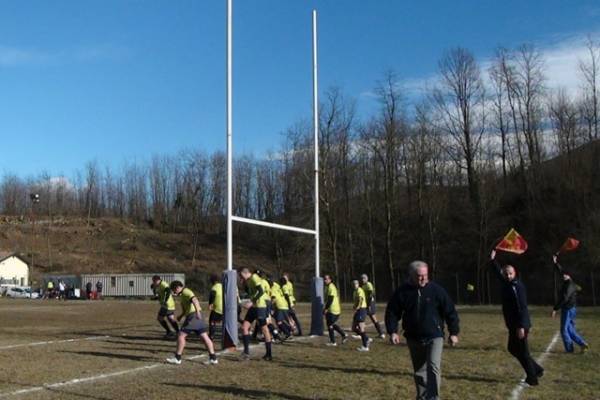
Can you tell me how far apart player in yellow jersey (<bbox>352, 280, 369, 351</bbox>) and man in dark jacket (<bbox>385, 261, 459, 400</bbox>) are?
26.9ft

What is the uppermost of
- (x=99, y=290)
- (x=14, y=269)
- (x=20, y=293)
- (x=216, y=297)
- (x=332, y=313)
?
(x=14, y=269)

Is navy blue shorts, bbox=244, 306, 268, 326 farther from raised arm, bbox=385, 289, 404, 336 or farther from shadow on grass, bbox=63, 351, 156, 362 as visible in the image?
raised arm, bbox=385, 289, 404, 336

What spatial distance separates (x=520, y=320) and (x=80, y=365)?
8.59m

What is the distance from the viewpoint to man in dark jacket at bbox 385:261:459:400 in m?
8.53

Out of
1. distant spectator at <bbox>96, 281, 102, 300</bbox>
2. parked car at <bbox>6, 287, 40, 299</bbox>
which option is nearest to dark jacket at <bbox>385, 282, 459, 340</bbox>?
distant spectator at <bbox>96, 281, 102, 300</bbox>

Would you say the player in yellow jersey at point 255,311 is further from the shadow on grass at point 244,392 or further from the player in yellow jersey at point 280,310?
the shadow on grass at point 244,392

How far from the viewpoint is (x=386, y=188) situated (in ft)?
219

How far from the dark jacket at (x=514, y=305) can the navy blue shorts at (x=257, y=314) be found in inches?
223

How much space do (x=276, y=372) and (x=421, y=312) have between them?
529cm

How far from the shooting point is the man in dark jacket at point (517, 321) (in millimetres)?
11328

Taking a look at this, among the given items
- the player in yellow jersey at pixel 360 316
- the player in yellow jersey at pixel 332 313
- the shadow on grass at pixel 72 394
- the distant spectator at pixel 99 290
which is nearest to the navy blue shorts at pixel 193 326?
Answer: the shadow on grass at pixel 72 394

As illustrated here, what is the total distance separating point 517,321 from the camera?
11477 millimetres

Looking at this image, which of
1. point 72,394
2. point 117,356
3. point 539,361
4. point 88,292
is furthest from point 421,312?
point 88,292

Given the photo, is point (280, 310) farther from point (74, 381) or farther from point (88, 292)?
point (88, 292)
